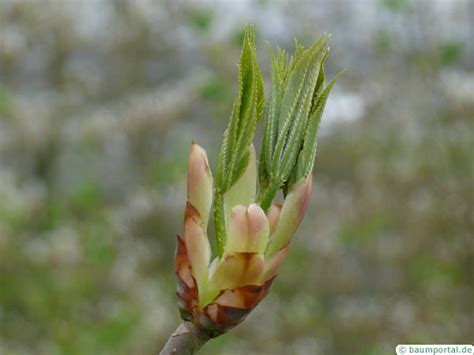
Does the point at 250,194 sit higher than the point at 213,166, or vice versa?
the point at 213,166

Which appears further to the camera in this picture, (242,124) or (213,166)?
(213,166)

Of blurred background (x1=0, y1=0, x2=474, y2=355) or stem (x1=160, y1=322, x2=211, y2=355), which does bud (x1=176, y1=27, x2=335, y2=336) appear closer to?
stem (x1=160, y1=322, x2=211, y2=355)

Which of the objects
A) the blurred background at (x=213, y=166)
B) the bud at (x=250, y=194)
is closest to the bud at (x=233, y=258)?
the bud at (x=250, y=194)

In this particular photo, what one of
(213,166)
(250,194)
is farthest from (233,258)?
(213,166)

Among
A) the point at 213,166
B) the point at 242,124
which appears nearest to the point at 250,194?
the point at 242,124

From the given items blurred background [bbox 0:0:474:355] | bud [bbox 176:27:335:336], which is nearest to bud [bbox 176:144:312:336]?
bud [bbox 176:27:335:336]

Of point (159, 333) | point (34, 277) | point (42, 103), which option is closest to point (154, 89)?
Result: point (42, 103)

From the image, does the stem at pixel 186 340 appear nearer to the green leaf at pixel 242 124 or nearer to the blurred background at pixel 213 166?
the green leaf at pixel 242 124

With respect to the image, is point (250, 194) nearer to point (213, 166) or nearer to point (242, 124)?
point (242, 124)

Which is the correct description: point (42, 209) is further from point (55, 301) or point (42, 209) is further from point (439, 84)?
point (439, 84)
